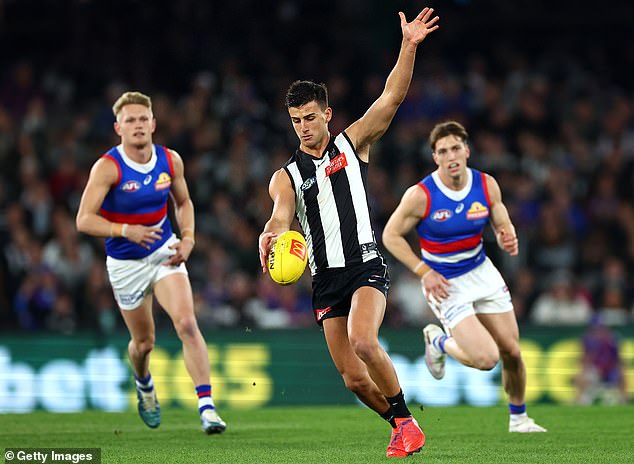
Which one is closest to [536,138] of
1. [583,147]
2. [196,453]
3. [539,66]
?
[583,147]

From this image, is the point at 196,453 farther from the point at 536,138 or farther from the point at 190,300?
the point at 536,138

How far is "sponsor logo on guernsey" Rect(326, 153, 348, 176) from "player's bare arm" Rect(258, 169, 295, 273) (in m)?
0.29

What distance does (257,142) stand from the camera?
18.6 metres

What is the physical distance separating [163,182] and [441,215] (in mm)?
2374

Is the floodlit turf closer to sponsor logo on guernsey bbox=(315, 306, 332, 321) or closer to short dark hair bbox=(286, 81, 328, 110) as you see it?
sponsor logo on guernsey bbox=(315, 306, 332, 321)

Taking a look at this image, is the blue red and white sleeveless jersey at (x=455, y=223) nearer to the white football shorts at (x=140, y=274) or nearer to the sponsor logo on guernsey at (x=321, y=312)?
the white football shorts at (x=140, y=274)

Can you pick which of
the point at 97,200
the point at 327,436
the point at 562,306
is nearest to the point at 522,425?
the point at 327,436

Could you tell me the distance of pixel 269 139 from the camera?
18625mm

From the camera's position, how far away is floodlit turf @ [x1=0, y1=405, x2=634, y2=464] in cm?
807

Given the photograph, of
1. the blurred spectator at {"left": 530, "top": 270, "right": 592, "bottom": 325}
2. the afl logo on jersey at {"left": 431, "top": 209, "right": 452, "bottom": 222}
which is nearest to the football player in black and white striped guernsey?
the afl logo on jersey at {"left": 431, "top": 209, "right": 452, "bottom": 222}

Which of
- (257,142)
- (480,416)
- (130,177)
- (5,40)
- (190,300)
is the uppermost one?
(5,40)

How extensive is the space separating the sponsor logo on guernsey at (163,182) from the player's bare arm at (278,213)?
2136mm

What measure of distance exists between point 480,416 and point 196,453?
400cm

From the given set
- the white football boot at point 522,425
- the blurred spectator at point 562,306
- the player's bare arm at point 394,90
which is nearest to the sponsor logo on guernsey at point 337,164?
the player's bare arm at point 394,90
